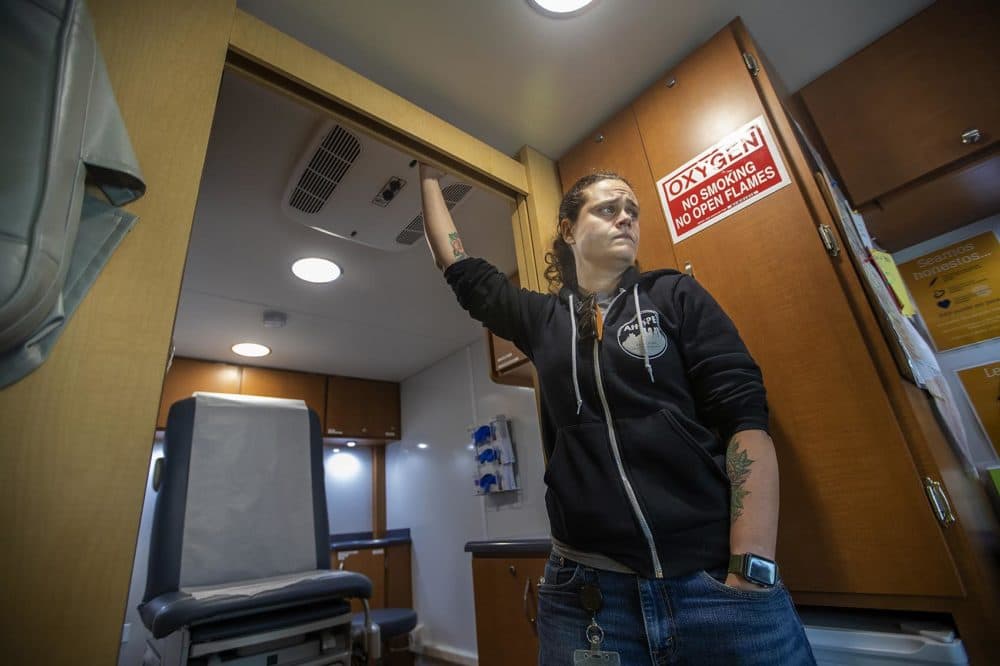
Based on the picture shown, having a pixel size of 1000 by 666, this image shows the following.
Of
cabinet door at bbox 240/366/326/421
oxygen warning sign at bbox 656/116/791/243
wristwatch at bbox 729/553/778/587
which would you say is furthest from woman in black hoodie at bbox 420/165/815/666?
cabinet door at bbox 240/366/326/421

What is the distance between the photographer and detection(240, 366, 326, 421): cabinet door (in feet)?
11.9

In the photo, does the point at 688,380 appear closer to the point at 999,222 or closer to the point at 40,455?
the point at 40,455

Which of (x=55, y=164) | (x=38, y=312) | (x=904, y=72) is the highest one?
(x=904, y=72)

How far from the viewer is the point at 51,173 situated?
52cm

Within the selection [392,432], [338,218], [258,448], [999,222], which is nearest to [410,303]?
[338,218]

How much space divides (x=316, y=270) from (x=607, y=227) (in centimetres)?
192

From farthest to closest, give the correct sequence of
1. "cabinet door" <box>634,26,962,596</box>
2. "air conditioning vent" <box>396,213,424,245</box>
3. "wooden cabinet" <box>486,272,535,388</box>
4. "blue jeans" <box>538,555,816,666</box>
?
1. "wooden cabinet" <box>486,272,535,388</box>
2. "air conditioning vent" <box>396,213,424,245</box>
3. "cabinet door" <box>634,26,962,596</box>
4. "blue jeans" <box>538,555,816,666</box>

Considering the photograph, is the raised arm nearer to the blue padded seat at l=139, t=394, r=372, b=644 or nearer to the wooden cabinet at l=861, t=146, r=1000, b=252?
the blue padded seat at l=139, t=394, r=372, b=644

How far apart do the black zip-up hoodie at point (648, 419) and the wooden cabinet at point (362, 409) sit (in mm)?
3380

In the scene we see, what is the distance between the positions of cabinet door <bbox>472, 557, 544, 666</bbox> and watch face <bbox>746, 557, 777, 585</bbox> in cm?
120

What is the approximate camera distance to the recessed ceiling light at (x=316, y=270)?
2395 millimetres

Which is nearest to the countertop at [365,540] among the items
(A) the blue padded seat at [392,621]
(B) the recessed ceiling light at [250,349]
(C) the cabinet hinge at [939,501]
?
(A) the blue padded seat at [392,621]

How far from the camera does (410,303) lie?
2924mm

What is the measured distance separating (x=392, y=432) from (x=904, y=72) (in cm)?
399
